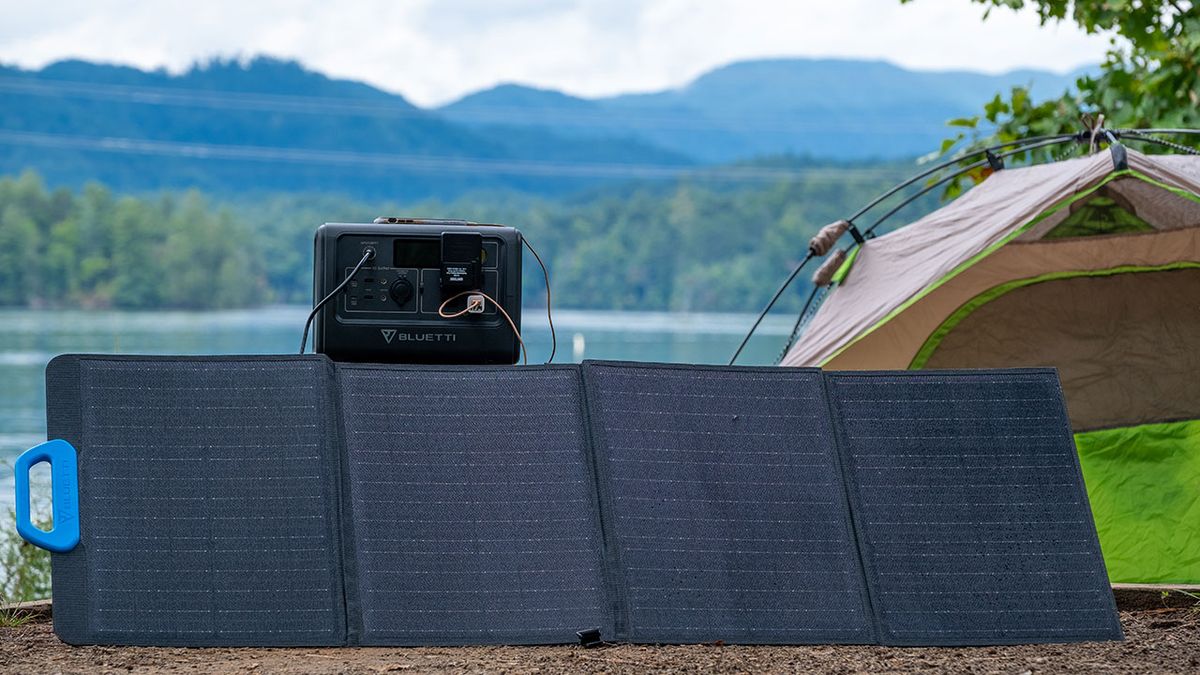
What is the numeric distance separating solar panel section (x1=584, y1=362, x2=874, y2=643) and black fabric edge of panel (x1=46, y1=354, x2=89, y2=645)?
1.10 metres

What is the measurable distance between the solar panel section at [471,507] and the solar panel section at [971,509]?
2.09 ft

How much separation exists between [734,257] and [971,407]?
49.4 m

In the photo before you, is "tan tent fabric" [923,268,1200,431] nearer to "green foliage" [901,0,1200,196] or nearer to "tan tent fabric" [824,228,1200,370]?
"tan tent fabric" [824,228,1200,370]

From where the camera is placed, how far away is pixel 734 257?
52.3m

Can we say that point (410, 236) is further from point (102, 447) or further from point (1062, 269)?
point (1062, 269)

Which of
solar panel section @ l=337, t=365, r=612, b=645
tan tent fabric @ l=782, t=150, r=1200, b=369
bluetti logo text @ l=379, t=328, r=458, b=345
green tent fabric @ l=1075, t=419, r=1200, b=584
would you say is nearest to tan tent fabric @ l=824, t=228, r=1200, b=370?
tan tent fabric @ l=782, t=150, r=1200, b=369

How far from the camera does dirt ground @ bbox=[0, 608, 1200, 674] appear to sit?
276 cm

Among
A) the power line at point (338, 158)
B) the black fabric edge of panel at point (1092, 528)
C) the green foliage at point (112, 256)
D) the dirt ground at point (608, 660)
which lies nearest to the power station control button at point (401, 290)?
the dirt ground at point (608, 660)

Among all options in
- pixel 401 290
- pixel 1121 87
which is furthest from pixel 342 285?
pixel 1121 87

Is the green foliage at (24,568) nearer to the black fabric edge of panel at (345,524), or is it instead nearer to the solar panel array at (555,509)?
the solar panel array at (555,509)

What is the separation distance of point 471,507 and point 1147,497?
91.1 inches

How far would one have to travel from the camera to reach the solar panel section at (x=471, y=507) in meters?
2.85

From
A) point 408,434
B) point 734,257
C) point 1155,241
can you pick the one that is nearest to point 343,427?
point 408,434

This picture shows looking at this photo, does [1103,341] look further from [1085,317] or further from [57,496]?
[57,496]
